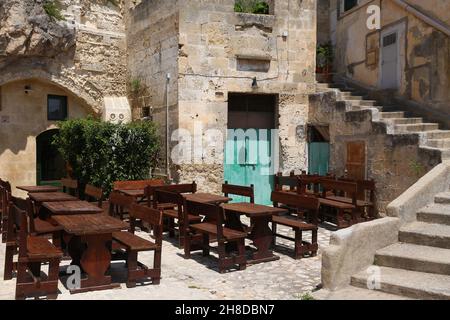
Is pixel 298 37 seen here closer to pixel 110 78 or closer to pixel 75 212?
pixel 110 78

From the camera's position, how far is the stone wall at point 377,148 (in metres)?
8.21

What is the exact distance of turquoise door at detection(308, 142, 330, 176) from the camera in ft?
36.0

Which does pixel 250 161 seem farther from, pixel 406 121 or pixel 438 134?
pixel 438 134

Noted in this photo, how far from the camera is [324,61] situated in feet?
43.0

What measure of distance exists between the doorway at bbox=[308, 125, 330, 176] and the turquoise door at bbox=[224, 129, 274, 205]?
3.39ft

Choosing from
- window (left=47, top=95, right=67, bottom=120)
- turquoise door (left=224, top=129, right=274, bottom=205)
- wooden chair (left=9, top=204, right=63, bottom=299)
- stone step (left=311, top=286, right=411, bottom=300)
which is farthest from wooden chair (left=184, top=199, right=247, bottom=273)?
window (left=47, top=95, right=67, bottom=120)

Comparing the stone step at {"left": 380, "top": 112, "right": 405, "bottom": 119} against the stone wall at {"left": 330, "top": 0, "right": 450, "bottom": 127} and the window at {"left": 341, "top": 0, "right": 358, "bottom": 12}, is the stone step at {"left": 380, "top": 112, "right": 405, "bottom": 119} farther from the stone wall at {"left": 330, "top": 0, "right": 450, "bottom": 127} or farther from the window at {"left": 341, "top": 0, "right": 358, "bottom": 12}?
the window at {"left": 341, "top": 0, "right": 358, "bottom": 12}

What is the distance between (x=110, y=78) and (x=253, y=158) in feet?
15.7

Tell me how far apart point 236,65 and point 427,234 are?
6.35 m

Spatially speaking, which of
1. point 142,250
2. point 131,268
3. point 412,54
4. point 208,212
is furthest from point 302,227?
point 412,54

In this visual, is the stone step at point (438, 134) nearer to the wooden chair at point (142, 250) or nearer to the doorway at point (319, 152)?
the doorway at point (319, 152)

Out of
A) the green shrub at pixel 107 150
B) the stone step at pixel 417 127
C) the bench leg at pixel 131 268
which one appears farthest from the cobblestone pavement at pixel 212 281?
the stone step at pixel 417 127

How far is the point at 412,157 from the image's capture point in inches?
324

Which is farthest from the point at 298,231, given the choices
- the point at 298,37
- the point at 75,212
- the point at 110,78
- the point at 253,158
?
the point at 110,78
